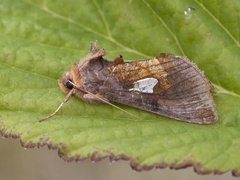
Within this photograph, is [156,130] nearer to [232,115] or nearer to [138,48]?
[232,115]

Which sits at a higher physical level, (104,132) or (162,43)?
(162,43)

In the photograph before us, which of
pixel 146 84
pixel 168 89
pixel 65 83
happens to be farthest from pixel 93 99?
pixel 168 89

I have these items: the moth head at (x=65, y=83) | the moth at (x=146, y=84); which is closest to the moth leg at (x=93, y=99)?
the moth at (x=146, y=84)

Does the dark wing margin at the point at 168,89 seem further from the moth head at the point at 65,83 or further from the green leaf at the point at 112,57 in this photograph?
the moth head at the point at 65,83

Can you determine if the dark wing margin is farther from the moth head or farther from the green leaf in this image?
the moth head

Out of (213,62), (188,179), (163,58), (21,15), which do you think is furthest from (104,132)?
(188,179)
